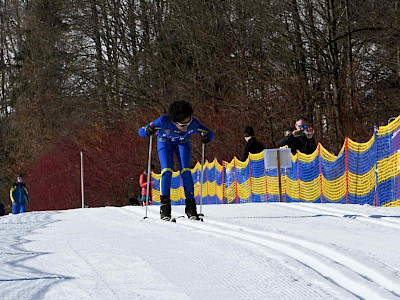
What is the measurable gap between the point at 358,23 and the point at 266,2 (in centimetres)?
329

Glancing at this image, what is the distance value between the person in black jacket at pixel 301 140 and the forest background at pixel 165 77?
904 centimetres

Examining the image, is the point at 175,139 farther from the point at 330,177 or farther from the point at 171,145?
the point at 330,177

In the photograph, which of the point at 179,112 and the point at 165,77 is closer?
the point at 179,112

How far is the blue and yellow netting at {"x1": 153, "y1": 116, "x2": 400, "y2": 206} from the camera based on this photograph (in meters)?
12.9

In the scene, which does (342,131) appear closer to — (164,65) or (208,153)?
(208,153)

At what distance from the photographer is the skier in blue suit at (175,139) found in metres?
9.49

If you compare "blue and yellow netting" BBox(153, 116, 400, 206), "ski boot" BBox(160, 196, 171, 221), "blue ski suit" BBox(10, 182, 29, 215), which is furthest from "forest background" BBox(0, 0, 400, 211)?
"ski boot" BBox(160, 196, 171, 221)

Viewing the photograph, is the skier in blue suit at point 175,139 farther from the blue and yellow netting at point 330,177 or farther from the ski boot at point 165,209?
the blue and yellow netting at point 330,177

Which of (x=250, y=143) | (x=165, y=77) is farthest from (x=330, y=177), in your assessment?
(x=165, y=77)

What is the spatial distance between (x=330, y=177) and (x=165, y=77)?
2210 cm

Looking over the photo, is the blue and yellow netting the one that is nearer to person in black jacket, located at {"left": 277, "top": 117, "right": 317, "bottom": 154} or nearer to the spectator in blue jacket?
person in black jacket, located at {"left": 277, "top": 117, "right": 317, "bottom": 154}

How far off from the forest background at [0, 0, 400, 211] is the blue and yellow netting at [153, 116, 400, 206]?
5033mm

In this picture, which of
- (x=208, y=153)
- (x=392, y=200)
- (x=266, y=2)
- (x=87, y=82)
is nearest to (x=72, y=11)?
(x=87, y=82)

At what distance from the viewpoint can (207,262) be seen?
5289mm
